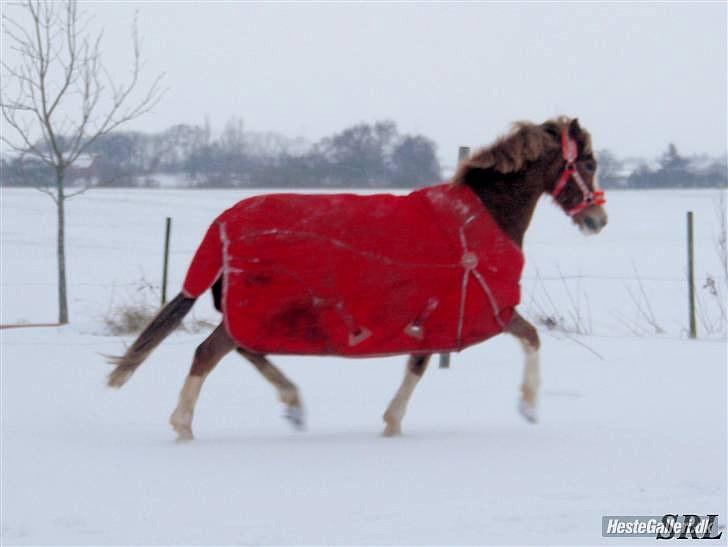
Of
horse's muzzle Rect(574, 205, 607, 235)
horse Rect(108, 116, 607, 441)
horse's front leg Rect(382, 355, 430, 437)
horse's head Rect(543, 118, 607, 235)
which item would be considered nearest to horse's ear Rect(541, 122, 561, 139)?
horse's head Rect(543, 118, 607, 235)

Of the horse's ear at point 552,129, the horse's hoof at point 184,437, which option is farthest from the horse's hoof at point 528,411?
the horse's hoof at point 184,437

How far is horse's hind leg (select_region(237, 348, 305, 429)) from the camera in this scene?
623 cm

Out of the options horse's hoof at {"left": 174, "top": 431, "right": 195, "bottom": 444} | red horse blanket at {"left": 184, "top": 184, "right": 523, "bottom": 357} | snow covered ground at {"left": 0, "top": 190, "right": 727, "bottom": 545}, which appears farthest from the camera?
horse's hoof at {"left": 174, "top": 431, "right": 195, "bottom": 444}

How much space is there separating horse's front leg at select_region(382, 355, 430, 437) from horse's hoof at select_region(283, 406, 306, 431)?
461 millimetres

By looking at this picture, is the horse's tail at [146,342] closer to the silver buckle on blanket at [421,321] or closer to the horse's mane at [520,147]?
the silver buckle on blanket at [421,321]

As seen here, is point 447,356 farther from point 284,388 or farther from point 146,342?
point 146,342

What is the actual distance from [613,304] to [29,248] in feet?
56.2

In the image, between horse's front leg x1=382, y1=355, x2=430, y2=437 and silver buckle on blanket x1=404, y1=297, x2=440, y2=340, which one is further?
horse's front leg x1=382, y1=355, x2=430, y2=437

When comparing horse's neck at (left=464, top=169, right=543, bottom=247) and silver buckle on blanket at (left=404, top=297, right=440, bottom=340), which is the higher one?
horse's neck at (left=464, top=169, right=543, bottom=247)

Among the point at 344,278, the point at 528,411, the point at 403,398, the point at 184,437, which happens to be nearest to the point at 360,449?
the point at 403,398

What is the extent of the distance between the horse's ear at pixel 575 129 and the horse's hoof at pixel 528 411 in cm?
150

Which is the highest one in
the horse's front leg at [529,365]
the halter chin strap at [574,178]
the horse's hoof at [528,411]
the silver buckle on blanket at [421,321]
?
the halter chin strap at [574,178]

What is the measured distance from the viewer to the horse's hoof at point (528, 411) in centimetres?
628

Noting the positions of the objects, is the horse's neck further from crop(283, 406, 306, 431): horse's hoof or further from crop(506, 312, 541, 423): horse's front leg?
crop(283, 406, 306, 431): horse's hoof
